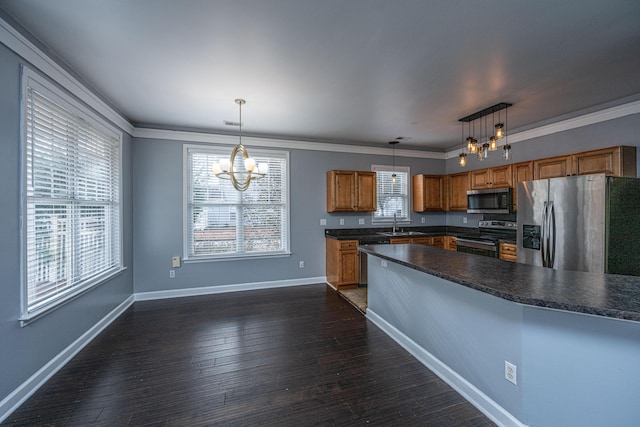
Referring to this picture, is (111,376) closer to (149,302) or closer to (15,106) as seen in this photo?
(149,302)

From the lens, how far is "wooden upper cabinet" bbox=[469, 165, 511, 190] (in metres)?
4.35

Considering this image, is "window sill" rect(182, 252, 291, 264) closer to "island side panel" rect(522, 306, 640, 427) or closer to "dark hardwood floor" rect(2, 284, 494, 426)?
"dark hardwood floor" rect(2, 284, 494, 426)

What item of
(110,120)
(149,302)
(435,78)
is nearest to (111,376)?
(149,302)

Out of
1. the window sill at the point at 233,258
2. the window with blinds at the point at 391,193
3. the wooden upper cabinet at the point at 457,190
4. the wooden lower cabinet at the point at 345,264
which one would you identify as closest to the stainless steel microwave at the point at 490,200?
the wooden upper cabinet at the point at 457,190

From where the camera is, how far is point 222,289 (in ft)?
14.8

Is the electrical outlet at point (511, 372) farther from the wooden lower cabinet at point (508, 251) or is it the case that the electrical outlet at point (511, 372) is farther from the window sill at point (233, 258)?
the window sill at point (233, 258)

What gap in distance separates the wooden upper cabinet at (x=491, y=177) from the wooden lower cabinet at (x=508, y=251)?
970mm

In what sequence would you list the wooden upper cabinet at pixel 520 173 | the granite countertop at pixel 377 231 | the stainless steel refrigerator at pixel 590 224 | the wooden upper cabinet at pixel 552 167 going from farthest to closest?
the granite countertop at pixel 377 231 < the wooden upper cabinet at pixel 520 173 < the wooden upper cabinet at pixel 552 167 < the stainless steel refrigerator at pixel 590 224

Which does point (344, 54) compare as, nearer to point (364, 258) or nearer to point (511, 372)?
point (511, 372)

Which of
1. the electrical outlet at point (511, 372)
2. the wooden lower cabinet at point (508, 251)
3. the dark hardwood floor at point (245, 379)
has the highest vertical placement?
the wooden lower cabinet at point (508, 251)

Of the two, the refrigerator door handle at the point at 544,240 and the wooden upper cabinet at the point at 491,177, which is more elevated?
the wooden upper cabinet at the point at 491,177

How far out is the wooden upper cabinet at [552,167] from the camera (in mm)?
3556

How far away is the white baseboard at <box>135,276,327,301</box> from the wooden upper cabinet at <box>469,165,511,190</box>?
3.28 metres

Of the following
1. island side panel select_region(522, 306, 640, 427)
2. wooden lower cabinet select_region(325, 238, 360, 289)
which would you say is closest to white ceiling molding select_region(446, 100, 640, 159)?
wooden lower cabinet select_region(325, 238, 360, 289)
